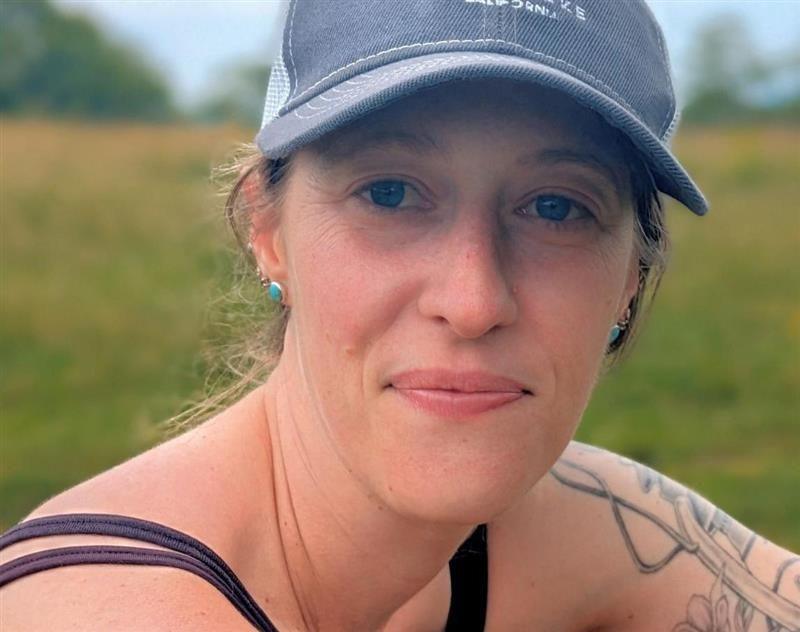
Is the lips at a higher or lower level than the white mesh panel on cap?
lower

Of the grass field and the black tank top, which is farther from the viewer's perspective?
the grass field

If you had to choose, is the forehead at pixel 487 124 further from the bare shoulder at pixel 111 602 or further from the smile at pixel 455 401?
the bare shoulder at pixel 111 602

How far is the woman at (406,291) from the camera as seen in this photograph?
5.09ft

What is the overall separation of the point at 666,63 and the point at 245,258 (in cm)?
79

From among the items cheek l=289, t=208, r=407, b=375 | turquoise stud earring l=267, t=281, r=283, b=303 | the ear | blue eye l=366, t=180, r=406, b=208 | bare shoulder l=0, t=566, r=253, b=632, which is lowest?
bare shoulder l=0, t=566, r=253, b=632

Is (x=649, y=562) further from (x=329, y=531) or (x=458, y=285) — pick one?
(x=458, y=285)

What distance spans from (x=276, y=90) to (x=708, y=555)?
1.17 meters

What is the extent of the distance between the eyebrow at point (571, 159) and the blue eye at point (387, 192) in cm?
15

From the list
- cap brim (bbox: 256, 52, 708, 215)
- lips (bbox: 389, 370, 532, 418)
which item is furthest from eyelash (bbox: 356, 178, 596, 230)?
lips (bbox: 389, 370, 532, 418)

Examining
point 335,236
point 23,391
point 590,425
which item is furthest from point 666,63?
point 23,391

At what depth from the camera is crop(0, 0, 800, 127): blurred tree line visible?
3041 cm

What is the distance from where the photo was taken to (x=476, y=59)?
1515 millimetres

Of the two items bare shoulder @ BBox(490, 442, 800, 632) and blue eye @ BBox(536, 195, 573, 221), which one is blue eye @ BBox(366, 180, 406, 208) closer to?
blue eye @ BBox(536, 195, 573, 221)

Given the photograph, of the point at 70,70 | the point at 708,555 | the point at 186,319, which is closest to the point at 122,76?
the point at 70,70
